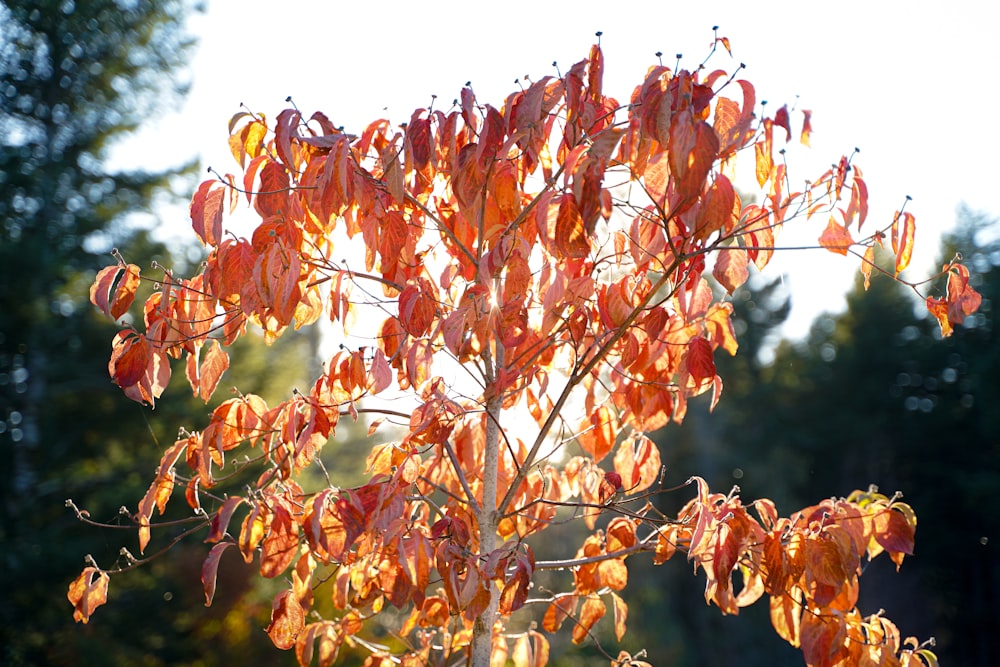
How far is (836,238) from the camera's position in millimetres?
1310

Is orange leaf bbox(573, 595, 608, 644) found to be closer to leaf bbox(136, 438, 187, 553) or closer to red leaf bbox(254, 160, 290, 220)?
leaf bbox(136, 438, 187, 553)

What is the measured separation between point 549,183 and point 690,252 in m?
0.25

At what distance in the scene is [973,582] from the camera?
36.6 feet

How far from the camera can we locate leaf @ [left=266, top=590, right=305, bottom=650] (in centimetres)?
144

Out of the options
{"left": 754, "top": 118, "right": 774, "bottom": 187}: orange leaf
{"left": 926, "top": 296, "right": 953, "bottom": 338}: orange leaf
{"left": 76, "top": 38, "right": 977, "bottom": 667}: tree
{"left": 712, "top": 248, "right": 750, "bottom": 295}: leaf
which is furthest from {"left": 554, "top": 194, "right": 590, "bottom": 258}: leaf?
{"left": 926, "top": 296, "right": 953, "bottom": 338}: orange leaf

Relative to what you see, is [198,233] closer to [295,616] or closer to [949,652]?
[295,616]

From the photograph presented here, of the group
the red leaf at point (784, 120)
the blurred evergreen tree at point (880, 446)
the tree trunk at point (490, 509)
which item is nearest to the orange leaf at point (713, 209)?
the red leaf at point (784, 120)

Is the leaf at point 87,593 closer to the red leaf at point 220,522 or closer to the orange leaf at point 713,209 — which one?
the red leaf at point 220,522

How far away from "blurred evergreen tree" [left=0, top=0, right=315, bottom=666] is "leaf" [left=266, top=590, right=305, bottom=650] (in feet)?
16.4

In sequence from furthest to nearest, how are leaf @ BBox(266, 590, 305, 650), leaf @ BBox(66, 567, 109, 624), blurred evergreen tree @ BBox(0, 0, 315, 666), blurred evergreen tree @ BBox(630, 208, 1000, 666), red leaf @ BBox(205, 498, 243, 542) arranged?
blurred evergreen tree @ BBox(630, 208, 1000, 666)
blurred evergreen tree @ BBox(0, 0, 315, 666)
leaf @ BBox(266, 590, 305, 650)
leaf @ BBox(66, 567, 109, 624)
red leaf @ BBox(205, 498, 243, 542)

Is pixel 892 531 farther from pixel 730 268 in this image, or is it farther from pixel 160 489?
pixel 160 489

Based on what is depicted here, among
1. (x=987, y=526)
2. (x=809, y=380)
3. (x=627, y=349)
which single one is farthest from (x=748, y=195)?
(x=627, y=349)

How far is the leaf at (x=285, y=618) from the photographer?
1.44 m

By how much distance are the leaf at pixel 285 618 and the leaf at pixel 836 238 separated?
3.58 feet
